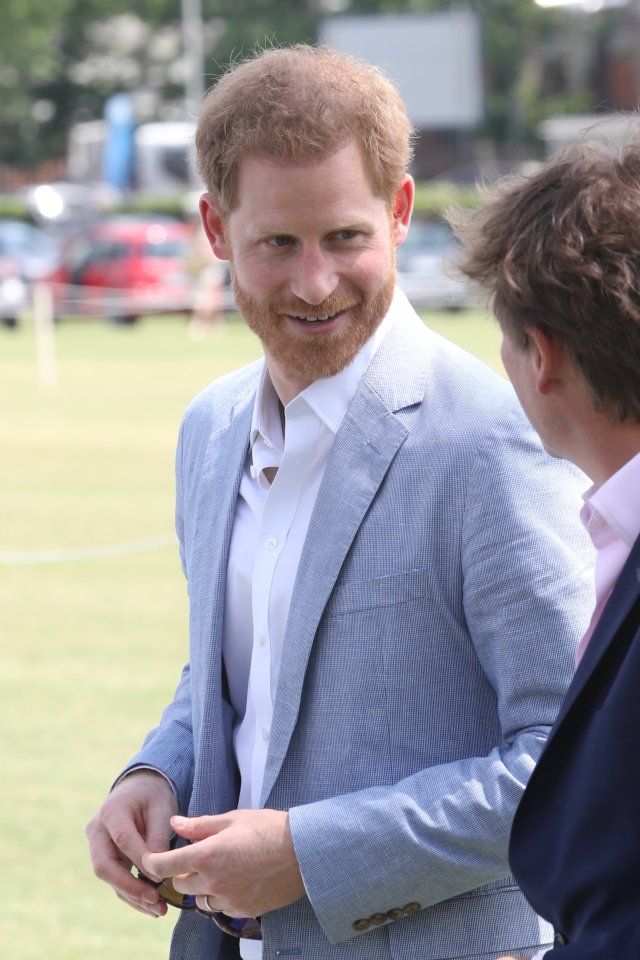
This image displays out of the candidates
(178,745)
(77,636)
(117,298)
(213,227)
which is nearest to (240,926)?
(178,745)

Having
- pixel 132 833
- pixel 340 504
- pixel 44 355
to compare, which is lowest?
pixel 44 355

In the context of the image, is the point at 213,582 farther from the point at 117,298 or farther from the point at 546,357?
the point at 117,298

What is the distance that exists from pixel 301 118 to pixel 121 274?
25.7 meters

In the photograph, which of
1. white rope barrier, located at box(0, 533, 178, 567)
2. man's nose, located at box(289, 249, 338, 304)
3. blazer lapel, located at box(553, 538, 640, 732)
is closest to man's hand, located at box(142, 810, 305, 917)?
blazer lapel, located at box(553, 538, 640, 732)

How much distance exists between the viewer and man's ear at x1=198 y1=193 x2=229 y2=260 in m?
2.62

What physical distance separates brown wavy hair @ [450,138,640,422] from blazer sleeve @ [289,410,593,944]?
0.41m

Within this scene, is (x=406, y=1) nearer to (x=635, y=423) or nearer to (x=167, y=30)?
(x=167, y=30)

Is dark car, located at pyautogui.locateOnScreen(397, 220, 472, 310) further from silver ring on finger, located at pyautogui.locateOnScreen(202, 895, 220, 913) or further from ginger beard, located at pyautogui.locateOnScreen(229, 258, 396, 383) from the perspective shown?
silver ring on finger, located at pyautogui.locateOnScreen(202, 895, 220, 913)

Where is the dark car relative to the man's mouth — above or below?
below

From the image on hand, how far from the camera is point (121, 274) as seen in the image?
27594 mm

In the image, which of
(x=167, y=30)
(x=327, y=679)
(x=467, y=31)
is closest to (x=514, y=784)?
(x=327, y=679)

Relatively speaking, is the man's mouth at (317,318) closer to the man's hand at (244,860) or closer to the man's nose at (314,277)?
the man's nose at (314,277)

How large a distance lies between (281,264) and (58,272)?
87.5 ft

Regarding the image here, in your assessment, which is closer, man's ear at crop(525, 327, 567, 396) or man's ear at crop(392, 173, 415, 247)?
man's ear at crop(525, 327, 567, 396)
